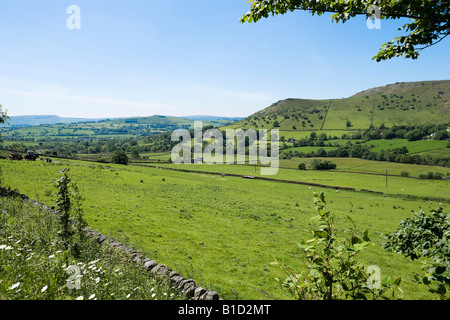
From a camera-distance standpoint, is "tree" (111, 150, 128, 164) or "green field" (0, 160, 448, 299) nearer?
"green field" (0, 160, 448, 299)

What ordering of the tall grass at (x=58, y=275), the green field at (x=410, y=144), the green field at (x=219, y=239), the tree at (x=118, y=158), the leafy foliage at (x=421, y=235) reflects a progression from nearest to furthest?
the leafy foliage at (x=421, y=235)
the tall grass at (x=58, y=275)
the green field at (x=219, y=239)
the tree at (x=118, y=158)
the green field at (x=410, y=144)

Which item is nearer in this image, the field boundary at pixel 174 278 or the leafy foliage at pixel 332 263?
the leafy foliage at pixel 332 263

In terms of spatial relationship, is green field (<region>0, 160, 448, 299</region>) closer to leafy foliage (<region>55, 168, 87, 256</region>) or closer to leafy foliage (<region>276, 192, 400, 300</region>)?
leafy foliage (<region>55, 168, 87, 256</region>)

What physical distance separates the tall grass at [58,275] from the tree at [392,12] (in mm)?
7295

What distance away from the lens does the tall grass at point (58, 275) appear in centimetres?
583

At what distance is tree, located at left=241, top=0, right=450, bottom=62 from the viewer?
4.47 meters

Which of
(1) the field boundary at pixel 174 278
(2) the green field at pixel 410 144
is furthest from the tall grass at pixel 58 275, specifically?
(2) the green field at pixel 410 144

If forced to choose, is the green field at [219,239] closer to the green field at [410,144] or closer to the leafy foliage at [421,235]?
the leafy foliage at [421,235]

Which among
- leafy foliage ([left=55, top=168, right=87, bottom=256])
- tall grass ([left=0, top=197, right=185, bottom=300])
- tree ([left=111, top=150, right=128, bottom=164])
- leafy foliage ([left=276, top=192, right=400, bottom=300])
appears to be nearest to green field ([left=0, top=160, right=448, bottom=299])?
tall grass ([left=0, top=197, right=185, bottom=300])

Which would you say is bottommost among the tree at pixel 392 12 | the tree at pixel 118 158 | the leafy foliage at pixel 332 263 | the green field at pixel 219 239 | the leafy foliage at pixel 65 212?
the green field at pixel 219 239

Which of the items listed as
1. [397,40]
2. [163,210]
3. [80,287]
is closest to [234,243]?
[163,210]

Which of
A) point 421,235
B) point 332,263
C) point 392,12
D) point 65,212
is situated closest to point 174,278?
point 65,212

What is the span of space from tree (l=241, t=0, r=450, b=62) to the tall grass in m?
7.29
